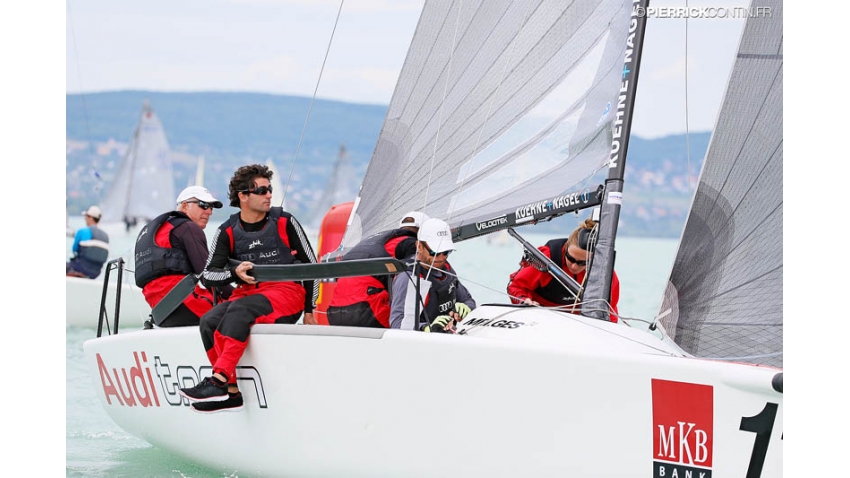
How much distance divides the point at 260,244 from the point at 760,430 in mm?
1845

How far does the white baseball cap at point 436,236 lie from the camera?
3.48 meters

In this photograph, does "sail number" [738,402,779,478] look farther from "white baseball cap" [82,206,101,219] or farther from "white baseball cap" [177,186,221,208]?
"white baseball cap" [82,206,101,219]

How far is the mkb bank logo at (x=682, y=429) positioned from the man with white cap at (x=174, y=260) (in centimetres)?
210

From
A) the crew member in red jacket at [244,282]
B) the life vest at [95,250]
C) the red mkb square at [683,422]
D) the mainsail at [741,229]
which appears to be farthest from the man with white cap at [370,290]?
the life vest at [95,250]

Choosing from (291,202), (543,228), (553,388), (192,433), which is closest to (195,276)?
(192,433)

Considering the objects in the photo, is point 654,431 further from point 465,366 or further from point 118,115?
point 118,115

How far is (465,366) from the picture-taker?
311cm

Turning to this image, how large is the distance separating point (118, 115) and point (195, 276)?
2472 inches

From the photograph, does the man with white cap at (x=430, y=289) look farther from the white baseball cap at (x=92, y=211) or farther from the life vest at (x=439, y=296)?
the white baseball cap at (x=92, y=211)

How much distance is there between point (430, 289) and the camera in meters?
3.62

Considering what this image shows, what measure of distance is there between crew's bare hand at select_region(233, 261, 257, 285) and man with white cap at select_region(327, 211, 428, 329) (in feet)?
1.10

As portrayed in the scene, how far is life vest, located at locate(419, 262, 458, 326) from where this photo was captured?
3.61 metres

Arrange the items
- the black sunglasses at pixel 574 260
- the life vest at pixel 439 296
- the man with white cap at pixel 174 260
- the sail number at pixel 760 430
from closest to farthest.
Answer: the sail number at pixel 760 430 < the life vest at pixel 439 296 < the black sunglasses at pixel 574 260 < the man with white cap at pixel 174 260

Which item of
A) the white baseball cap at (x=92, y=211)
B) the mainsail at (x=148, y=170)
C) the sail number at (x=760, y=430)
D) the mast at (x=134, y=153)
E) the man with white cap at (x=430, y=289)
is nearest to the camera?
the sail number at (x=760, y=430)
